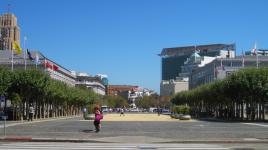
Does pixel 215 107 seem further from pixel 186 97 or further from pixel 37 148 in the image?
pixel 37 148

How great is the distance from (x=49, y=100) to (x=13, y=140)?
61.8 metres

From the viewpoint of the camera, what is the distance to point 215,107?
107500 millimetres

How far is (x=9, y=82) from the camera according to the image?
67.9 metres

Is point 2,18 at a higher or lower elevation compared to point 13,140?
higher

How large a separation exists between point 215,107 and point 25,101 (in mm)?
43645

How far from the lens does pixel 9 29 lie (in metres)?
130

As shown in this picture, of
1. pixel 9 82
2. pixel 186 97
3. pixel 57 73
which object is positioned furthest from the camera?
pixel 57 73

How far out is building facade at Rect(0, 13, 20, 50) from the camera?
128125 millimetres

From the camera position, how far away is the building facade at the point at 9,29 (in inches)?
5044

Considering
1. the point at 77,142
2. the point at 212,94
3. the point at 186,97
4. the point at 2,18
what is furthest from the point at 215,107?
the point at 77,142

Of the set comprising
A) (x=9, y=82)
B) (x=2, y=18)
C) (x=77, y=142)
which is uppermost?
(x=2, y=18)

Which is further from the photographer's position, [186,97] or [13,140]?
[186,97]

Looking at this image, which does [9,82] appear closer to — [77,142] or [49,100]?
[49,100]

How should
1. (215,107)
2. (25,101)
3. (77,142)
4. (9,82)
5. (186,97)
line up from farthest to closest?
(186,97)
(215,107)
(25,101)
(9,82)
(77,142)
